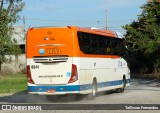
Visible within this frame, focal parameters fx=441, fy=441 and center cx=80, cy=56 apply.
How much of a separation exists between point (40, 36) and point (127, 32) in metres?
27.5

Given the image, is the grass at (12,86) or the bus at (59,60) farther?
the grass at (12,86)

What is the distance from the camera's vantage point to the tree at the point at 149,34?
35344 millimetres

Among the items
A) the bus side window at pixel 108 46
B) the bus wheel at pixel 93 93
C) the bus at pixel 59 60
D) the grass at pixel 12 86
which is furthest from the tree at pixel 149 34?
the bus at pixel 59 60

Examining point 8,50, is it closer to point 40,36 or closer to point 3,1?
point 3,1

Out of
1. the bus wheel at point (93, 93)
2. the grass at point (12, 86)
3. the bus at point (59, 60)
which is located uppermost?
the bus at point (59, 60)

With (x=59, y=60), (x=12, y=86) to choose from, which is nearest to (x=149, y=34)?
(x=12, y=86)

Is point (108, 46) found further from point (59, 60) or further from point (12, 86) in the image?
point (12, 86)

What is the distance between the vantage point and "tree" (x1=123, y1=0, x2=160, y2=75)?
35344 millimetres

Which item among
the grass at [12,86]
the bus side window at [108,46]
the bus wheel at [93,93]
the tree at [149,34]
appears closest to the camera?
the bus wheel at [93,93]

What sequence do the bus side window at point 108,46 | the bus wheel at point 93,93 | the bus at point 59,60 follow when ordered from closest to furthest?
the bus at point 59,60 → the bus wheel at point 93,93 → the bus side window at point 108,46

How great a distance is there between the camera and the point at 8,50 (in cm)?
4006

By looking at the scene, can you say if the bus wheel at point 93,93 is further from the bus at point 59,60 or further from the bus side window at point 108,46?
the bus side window at point 108,46

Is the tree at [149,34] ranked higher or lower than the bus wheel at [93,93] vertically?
higher

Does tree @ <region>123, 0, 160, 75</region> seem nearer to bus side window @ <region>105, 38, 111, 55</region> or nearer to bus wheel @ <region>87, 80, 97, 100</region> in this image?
bus side window @ <region>105, 38, 111, 55</region>
